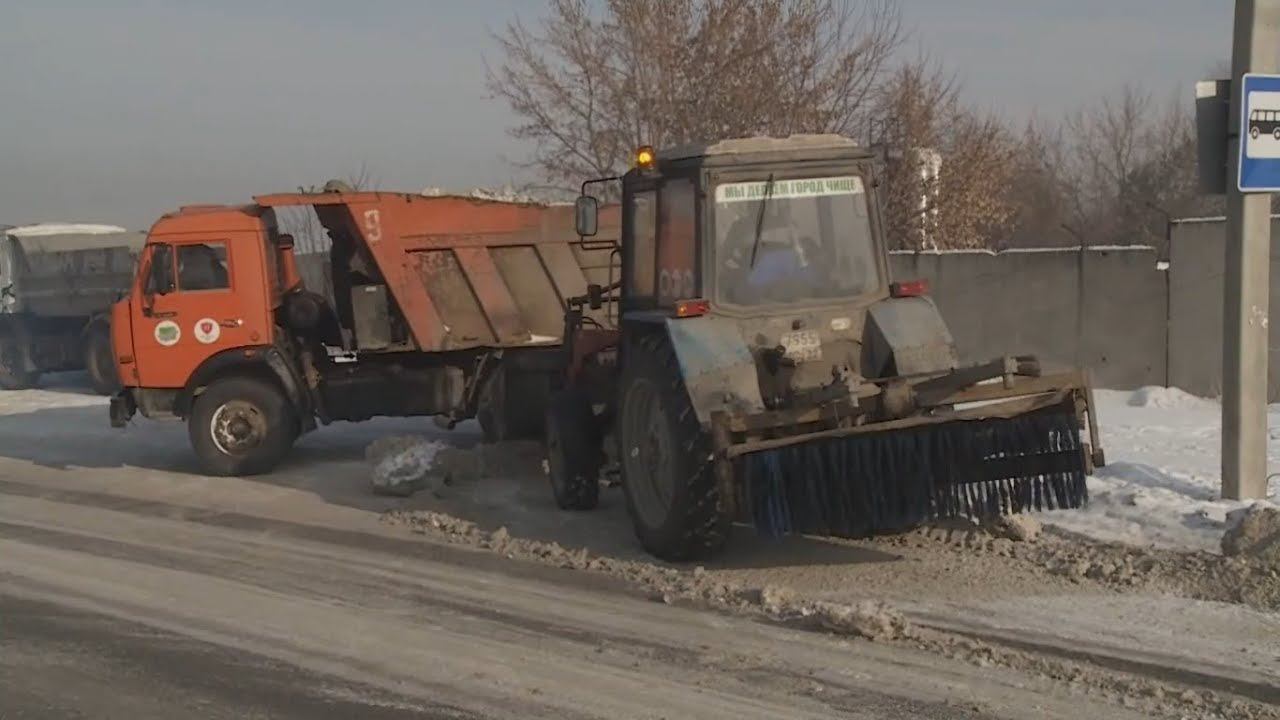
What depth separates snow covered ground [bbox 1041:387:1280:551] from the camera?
8.02 m

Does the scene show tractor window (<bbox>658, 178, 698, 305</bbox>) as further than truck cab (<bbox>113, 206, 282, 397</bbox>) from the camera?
No

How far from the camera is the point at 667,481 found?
A: 8047 millimetres

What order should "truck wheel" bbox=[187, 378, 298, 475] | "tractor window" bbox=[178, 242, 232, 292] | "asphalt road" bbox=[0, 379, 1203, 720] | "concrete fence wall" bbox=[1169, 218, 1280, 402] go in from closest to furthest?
1. "asphalt road" bbox=[0, 379, 1203, 720]
2. "truck wheel" bbox=[187, 378, 298, 475]
3. "tractor window" bbox=[178, 242, 232, 292]
4. "concrete fence wall" bbox=[1169, 218, 1280, 402]

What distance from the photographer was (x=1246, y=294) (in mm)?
8570

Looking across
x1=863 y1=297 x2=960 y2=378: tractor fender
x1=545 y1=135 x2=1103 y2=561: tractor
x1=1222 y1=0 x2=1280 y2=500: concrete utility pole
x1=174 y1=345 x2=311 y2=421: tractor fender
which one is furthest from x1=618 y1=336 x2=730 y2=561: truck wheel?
x1=174 y1=345 x2=311 y2=421: tractor fender

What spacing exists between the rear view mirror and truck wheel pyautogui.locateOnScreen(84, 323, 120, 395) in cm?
941

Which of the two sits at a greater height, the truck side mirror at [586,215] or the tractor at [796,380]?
the truck side mirror at [586,215]

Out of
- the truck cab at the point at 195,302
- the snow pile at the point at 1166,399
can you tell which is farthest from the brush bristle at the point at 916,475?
the snow pile at the point at 1166,399

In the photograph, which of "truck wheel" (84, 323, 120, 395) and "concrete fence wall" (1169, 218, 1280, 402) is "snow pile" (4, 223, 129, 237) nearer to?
"truck wheel" (84, 323, 120, 395)

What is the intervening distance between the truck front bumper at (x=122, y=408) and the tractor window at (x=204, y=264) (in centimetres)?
124

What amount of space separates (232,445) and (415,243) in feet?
8.71

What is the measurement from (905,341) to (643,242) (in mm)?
2097

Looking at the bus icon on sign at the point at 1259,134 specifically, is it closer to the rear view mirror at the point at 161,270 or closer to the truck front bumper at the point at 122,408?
the rear view mirror at the point at 161,270

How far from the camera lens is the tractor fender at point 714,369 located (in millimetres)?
7449
